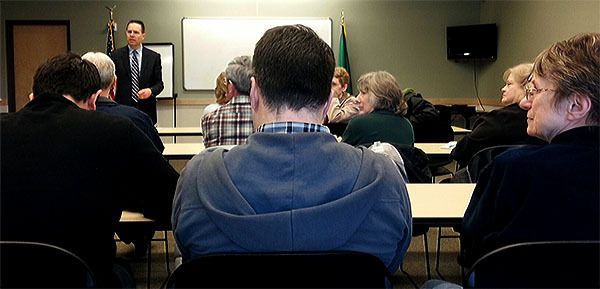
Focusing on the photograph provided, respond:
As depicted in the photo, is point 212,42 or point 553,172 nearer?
point 553,172

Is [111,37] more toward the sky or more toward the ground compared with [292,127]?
more toward the sky

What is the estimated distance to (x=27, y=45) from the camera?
9234 mm

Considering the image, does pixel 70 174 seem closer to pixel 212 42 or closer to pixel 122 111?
pixel 122 111

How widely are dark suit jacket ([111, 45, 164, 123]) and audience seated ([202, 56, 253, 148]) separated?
132 inches

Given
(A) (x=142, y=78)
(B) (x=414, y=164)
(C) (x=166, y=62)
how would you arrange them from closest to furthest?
(B) (x=414, y=164), (A) (x=142, y=78), (C) (x=166, y=62)

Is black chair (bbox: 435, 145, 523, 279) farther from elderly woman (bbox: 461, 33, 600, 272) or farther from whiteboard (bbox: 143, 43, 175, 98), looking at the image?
whiteboard (bbox: 143, 43, 175, 98)

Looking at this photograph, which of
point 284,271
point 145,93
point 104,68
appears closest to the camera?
point 284,271

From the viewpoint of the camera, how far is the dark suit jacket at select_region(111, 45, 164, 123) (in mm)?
6461

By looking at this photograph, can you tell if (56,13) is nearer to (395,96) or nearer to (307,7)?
(307,7)

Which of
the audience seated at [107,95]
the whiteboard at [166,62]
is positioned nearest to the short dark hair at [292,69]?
the audience seated at [107,95]

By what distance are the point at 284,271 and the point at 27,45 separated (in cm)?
919

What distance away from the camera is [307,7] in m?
9.30

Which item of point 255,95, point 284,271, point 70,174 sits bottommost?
point 284,271

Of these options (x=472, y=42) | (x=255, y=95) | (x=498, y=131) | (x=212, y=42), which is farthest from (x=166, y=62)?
(x=255, y=95)
